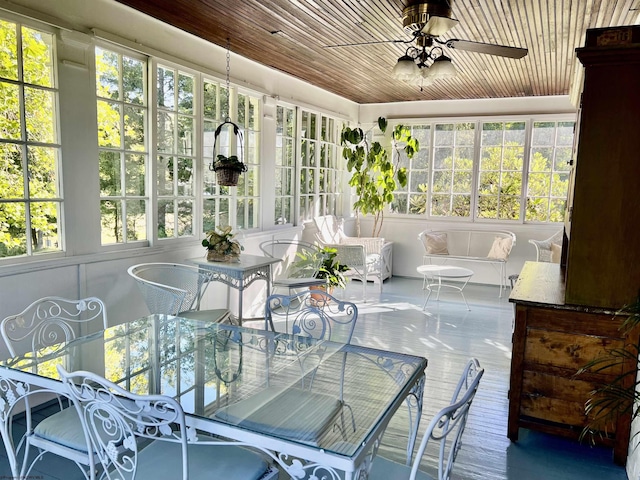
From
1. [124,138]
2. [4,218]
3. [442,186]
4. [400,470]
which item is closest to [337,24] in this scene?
[124,138]

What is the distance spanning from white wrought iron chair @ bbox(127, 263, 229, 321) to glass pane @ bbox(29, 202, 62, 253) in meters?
0.51

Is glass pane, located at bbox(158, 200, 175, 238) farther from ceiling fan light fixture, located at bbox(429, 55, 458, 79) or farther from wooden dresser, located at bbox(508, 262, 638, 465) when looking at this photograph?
wooden dresser, located at bbox(508, 262, 638, 465)

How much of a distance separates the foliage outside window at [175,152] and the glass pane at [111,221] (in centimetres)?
38

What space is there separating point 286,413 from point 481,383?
7.65 ft

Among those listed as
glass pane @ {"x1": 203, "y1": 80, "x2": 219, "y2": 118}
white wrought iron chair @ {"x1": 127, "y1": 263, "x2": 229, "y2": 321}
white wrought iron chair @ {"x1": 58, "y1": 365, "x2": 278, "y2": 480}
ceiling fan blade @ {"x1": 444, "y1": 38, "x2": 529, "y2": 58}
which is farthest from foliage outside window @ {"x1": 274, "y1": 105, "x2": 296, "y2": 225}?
white wrought iron chair @ {"x1": 58, "y1": 365, "x2": 278, "y2": 480}

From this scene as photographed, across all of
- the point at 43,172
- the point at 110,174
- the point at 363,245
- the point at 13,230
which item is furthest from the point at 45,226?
the point at 363,245

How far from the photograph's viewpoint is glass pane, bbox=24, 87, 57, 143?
9.25 feet

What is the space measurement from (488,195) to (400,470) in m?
5.96

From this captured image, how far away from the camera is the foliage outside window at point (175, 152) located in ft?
12.5

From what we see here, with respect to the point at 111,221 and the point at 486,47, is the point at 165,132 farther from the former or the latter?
the point at 486,47

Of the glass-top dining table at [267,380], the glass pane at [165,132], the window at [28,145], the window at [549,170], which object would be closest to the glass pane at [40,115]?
the window at [28,145]

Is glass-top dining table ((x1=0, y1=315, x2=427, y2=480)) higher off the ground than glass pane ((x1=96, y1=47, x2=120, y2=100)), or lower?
lower

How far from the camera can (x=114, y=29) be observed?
10.8 ft

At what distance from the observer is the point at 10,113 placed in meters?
2.72
